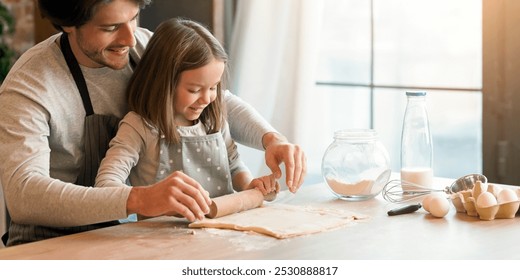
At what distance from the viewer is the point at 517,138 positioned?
2.79 meters

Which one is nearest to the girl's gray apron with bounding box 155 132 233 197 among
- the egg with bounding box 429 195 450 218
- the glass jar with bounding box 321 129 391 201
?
the glass jar with bounding box 321 129 391 201

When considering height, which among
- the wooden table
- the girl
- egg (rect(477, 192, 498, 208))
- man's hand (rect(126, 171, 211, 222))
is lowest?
the wooden table

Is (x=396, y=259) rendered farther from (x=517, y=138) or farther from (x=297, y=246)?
(x=517, y=138)

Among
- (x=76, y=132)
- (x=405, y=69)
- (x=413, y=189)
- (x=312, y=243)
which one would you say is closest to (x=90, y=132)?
(x=76, y=132)

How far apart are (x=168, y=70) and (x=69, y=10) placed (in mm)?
262

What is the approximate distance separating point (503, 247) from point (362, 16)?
6.32 feet

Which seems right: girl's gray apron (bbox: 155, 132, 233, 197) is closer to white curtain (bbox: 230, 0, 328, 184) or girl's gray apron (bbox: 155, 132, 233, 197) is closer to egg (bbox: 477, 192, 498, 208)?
egg (bbox: 477, 192, 498, 208)

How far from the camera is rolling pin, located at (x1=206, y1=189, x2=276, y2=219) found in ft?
5.81

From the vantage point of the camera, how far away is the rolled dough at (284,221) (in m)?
1.67

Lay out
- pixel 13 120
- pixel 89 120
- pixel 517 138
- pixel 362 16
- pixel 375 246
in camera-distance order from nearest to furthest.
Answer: pixel 375 246, pixel 13 120, pixel 89 120, pixel 517 138, pixel 362 16

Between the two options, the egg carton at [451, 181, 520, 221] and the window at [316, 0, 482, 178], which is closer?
the egg carton at [451, 181, 520, 221]

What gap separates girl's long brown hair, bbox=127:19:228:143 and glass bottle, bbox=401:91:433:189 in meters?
0.47

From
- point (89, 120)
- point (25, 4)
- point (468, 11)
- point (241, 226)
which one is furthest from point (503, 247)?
point (25, 4)
